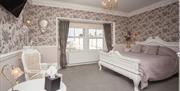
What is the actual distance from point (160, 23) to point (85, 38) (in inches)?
121

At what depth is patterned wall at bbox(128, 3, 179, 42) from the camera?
3824 mm

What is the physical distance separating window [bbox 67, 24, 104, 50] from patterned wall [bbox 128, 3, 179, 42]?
1.71 m

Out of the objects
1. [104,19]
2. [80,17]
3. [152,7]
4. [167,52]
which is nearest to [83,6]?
[80,17]

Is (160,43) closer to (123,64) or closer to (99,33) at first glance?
(123,64)

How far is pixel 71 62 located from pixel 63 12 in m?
2.14

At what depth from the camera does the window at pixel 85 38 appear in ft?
17.0

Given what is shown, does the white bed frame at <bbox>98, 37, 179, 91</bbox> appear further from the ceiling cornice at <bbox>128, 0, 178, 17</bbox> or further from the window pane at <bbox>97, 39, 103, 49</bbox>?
the window pane at <bbox>97, 39, 103, 49</bbox>

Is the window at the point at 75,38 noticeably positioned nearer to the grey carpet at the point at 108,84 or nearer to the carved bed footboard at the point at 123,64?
the carved bed footboard at the point at 123,64

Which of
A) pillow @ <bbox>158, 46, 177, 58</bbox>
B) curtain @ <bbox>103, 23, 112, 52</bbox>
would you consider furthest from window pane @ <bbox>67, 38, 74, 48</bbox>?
pillow @ <bbox>158, 46, 177, 58</bbox>

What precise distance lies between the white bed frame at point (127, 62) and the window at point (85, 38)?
1.46 meters

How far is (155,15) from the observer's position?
441 cm

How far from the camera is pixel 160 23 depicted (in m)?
4.25

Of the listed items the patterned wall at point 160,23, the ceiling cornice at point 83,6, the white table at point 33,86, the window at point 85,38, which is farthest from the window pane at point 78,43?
the white table at point 33,86

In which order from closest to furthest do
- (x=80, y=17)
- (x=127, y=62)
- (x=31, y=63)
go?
(x=31, y=63)
(x=127, y=62)
(x=80, y=17)
